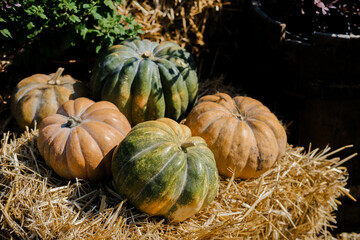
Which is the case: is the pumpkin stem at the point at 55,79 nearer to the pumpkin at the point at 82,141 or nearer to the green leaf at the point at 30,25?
the green leaf at the point at 30,25

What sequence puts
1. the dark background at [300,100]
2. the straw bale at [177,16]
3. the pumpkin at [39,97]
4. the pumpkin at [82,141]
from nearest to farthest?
the pumpkin at [82,141] < the pumpkin at [39,97] < the dark background at [300,100] < the straw bale at [177,16]

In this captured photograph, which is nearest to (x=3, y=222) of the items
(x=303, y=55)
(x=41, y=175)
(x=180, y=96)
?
(x=41, y=175)

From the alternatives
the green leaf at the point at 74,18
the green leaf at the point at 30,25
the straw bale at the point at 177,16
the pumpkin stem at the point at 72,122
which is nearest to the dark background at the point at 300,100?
the straw bale at the point at 177,16

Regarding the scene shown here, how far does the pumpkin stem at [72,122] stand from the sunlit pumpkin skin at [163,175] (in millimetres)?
492

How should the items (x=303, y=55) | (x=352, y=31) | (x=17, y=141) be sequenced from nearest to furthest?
(x=17, y=141) < (x=303, y=55) < (x=352, y=31)

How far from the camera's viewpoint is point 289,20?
4586mm

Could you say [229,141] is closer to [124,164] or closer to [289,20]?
[124,164]

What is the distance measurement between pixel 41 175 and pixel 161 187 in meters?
1.21

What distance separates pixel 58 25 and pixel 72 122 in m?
1.26

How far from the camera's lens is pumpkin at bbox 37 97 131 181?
3061 mm

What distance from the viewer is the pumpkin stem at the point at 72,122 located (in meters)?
3.17

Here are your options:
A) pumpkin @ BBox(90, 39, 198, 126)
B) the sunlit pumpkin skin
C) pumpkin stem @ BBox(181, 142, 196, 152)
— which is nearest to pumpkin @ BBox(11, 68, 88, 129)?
pumpkin @ BBox(90, 39, 198, 126)

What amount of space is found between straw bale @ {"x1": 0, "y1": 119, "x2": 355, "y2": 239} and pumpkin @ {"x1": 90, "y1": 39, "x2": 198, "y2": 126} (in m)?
0.82

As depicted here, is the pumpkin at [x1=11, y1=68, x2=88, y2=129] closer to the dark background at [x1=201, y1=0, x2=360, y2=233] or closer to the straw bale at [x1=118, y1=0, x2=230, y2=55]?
the straw bale at [x1=118, y1=0, x2=230, y2=55]
